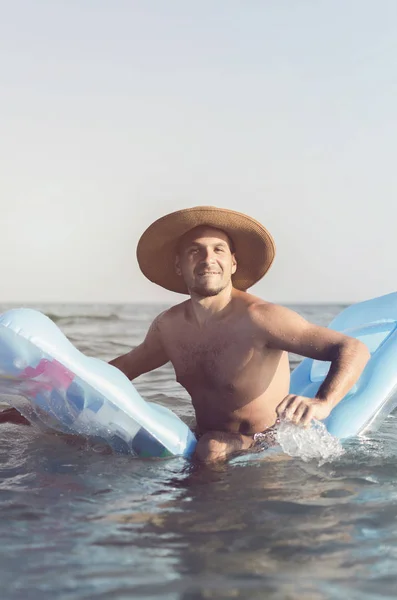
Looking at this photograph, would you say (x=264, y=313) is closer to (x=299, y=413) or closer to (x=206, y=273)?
(x=206, y=273)

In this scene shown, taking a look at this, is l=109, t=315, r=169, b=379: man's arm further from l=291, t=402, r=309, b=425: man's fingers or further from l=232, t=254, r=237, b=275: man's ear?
l=291, t=402, r=309, b=425: man's fingers

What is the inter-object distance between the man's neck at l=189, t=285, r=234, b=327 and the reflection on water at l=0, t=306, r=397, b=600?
0.66m

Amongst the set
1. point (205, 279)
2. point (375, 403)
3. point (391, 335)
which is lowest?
point (375, 403)

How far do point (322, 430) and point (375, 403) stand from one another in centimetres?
49

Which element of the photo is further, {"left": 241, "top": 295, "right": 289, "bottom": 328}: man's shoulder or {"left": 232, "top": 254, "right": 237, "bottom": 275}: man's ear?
{"left": 232, "top": 254, "right": 237, "bottom": 275}: man's ear

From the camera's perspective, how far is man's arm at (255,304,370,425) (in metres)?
2.84

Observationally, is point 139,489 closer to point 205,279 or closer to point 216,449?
point 216,449

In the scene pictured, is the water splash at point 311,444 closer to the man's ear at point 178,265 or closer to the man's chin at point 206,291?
the man's chin at point 206,291

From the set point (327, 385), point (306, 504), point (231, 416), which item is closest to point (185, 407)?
point (231, 416)

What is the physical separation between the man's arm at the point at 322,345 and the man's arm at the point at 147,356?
0.66 metres

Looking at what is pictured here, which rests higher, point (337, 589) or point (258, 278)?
point (258, 278)

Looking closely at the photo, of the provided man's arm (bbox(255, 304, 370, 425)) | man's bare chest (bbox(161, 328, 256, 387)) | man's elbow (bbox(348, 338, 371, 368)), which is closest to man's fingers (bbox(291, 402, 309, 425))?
man's arm (bbox(255, 304, 370, 425))

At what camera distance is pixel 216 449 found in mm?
3059

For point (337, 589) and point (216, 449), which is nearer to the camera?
point (337, 589)
